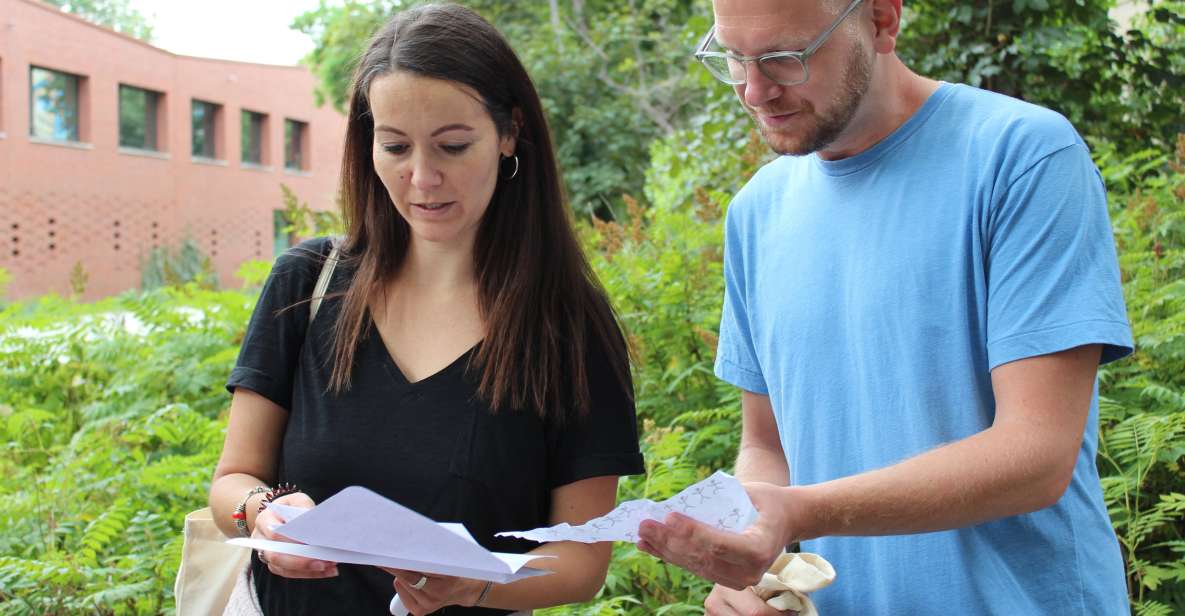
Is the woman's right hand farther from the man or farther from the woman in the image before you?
the man

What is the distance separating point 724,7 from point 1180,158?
377 cm

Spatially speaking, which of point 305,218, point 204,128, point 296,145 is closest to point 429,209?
point 305,218

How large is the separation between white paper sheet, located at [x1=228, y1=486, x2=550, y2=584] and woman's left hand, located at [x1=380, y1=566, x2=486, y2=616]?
7.3 inches

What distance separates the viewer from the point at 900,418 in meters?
1.80

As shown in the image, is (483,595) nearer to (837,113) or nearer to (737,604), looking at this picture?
(737,604)

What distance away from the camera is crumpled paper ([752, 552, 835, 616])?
1787 millimetres

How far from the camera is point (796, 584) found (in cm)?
180

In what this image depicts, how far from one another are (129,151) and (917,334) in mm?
37530

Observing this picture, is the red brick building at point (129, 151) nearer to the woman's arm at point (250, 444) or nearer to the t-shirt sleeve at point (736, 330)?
the woman's arm at point (250, 444)

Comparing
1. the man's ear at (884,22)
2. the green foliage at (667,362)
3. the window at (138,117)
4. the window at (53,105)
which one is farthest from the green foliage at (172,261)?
the man's ear at (884,22)

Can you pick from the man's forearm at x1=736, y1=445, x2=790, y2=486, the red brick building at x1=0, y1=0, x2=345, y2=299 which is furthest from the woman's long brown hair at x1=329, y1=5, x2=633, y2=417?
the red brick building at x1=0, y1=0, x2=345, y2=299

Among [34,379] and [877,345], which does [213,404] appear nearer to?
Answer: [34,379]

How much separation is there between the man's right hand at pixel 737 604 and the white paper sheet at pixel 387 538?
38 cm

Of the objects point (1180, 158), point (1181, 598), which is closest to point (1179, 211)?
point (1180, 158)
